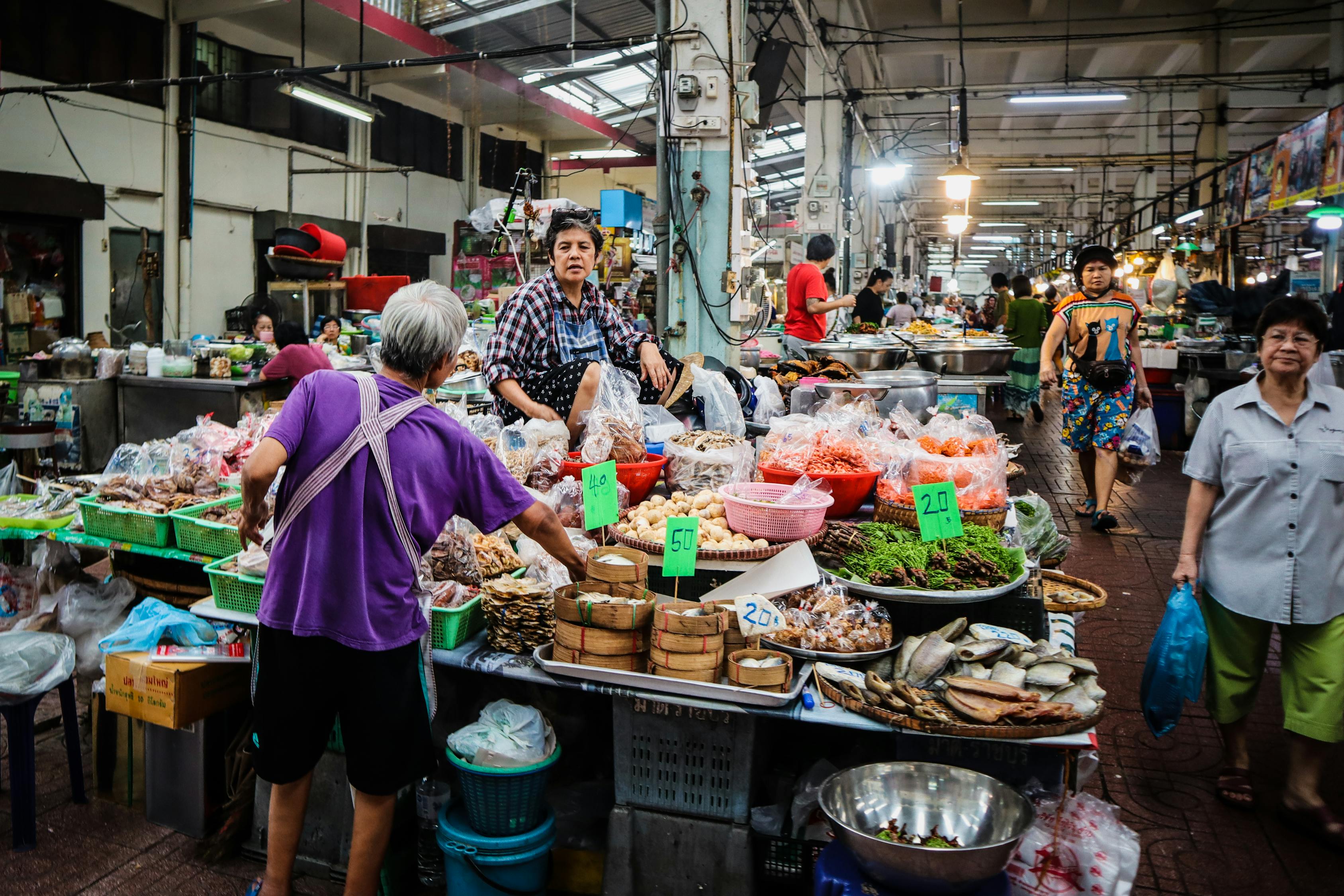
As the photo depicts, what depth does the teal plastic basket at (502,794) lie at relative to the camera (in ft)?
8.61

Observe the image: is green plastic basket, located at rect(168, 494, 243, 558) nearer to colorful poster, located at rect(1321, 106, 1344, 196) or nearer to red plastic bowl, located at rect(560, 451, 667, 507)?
red plastic bowl, located at rect(560, 451, 667, 507)

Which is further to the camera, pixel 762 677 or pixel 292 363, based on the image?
pixel 292 363

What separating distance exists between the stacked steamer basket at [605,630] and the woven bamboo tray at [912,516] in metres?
1.14

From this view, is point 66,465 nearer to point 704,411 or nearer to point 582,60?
point 704,411

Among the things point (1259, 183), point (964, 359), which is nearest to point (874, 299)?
point (964, 359)

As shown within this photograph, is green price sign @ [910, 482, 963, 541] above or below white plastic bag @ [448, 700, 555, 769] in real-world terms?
above

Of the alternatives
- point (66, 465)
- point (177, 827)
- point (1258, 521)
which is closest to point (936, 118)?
point (66, 465)

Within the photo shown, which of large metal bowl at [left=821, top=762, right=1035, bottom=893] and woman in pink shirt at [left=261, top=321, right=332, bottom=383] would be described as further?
woman in pink shirt at [left=261, top=321, right=332, bottom=383]

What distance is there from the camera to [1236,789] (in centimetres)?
341

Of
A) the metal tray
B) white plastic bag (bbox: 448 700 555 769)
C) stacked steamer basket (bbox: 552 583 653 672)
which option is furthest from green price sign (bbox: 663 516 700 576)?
white plastic bag (bbox: 448 700 555 769)

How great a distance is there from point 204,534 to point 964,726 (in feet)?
9.57

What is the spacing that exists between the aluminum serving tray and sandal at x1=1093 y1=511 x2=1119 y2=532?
541cm

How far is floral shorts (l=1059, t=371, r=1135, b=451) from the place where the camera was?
6824mm

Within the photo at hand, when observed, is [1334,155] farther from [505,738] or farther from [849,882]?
[505,738]
